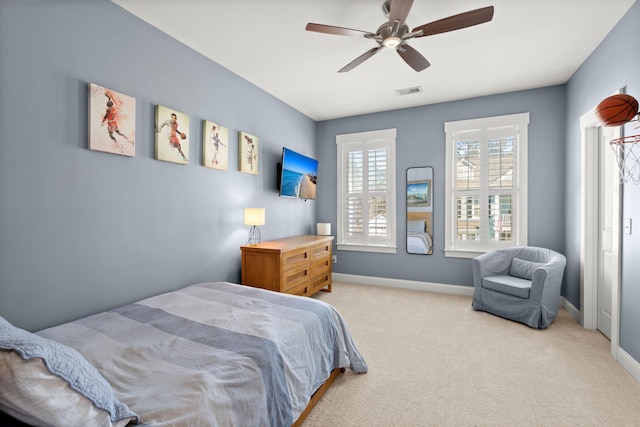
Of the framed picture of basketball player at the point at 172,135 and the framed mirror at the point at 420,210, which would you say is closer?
the framed picture of basketball player at the point at 172,135

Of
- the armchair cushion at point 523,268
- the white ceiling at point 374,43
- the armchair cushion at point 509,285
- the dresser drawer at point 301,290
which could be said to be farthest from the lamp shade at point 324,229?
the armchair cushion at point 523,268

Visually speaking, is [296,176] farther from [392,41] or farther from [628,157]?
[628,157]

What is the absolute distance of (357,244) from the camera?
4.98m

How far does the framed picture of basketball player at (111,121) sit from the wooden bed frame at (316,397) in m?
2.25

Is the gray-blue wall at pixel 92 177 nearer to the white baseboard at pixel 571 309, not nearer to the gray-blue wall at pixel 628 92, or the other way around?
the gray-blue wall at pixel 628 92

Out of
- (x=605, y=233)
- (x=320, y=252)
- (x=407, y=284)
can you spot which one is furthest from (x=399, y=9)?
(x=407, y=284)

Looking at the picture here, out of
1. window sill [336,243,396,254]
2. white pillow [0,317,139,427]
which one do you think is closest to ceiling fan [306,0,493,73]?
white pillow [0,317,139,427]

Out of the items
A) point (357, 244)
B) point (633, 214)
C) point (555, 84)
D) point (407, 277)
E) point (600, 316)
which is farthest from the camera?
point (357, 244)

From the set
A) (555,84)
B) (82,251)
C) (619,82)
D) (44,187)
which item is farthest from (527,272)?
(44,187)

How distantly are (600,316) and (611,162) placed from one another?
5.16 ft

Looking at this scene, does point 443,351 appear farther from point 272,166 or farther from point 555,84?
point 555,84

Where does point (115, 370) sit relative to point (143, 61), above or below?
below

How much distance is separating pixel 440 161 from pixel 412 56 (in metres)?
2.21

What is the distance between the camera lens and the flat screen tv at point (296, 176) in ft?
13.1
